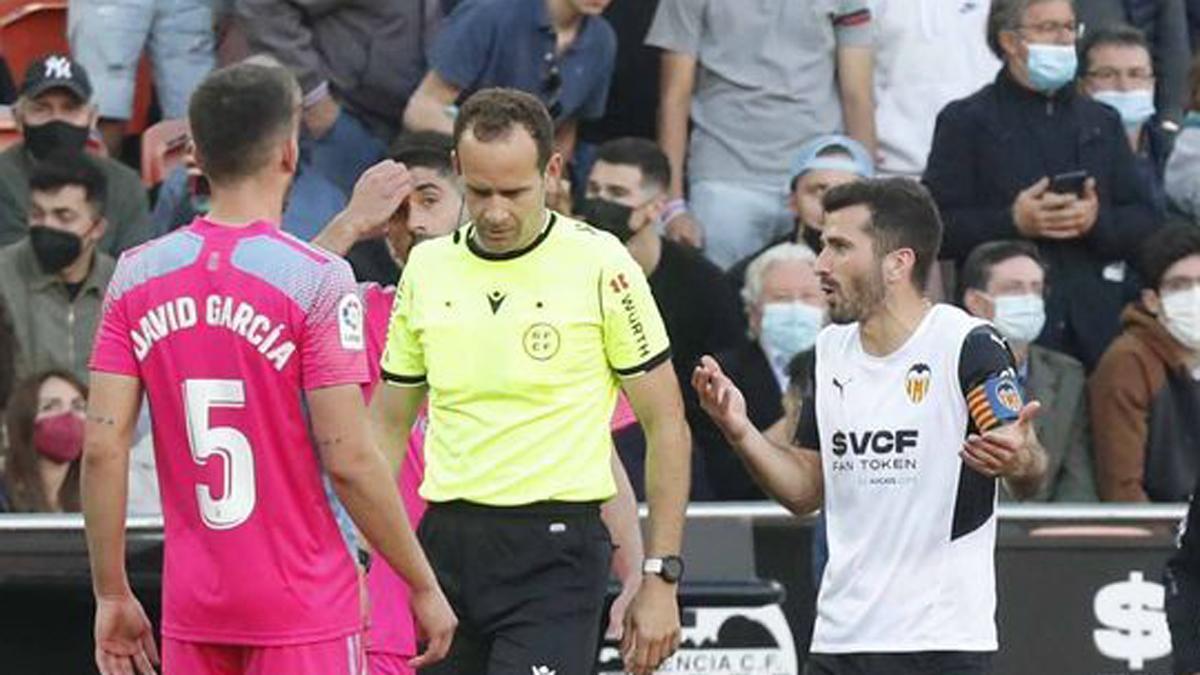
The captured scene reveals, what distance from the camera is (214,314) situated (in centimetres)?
719

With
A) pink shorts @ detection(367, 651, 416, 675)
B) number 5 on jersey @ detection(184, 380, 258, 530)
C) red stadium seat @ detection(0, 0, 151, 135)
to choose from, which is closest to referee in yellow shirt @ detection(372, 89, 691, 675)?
pink shorts @ detection(367, 651, 416, 675)

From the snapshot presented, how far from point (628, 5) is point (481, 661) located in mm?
5832

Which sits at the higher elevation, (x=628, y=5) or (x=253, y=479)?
(x=628, y=5)

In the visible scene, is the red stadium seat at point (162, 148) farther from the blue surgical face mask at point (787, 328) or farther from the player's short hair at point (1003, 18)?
the player's short hair at point (1003, 18)

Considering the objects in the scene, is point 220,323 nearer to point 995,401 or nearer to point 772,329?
point 995,401

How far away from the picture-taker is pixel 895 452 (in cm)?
811

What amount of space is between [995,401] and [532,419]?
1.32 metres

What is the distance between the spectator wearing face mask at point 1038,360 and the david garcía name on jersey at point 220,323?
4.78 m

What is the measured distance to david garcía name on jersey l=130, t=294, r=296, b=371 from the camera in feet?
23.5

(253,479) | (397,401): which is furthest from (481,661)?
A: (253,479)

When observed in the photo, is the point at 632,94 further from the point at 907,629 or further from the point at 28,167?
the point at 907,629

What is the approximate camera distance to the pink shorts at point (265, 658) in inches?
287

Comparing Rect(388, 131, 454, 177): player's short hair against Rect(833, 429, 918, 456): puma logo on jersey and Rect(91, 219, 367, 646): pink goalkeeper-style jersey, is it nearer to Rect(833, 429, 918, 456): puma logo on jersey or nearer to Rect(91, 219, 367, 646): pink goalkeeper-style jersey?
Rect(833, 429, 918, 456): puma logo on jersey

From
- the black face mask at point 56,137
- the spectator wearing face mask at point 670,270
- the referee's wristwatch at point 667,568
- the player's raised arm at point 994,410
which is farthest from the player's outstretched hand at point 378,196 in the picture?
the black face mask at point 56,137
